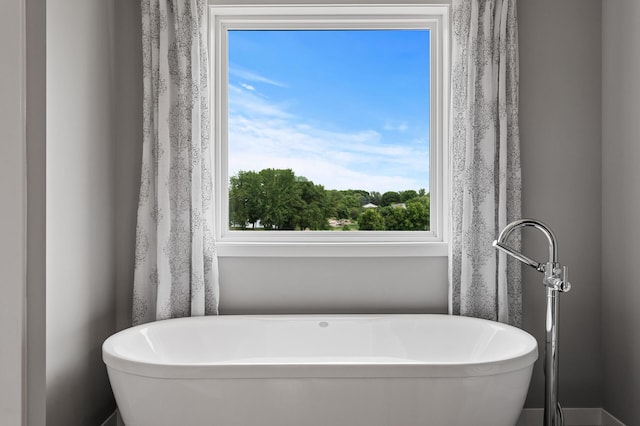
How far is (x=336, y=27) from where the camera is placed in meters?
2.77

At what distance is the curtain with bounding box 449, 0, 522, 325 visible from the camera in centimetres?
243

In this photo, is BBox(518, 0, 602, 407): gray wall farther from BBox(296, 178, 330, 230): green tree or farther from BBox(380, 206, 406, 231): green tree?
BBox(296, 178, 330, 230): green tree

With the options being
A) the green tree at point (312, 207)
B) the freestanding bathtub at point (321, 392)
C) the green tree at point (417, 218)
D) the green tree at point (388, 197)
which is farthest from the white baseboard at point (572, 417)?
the green tree at point (312, 207)

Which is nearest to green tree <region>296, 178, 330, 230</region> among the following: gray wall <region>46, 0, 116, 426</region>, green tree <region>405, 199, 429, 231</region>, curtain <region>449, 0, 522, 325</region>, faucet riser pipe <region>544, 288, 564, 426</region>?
green tree <region>405, 199, 429, 231</region>

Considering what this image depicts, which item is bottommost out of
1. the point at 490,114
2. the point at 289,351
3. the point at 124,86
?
the point at 289,351

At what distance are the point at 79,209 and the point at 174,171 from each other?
1.67 ft

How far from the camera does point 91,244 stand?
7.45ft

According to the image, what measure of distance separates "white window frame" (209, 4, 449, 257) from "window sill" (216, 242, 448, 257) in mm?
60

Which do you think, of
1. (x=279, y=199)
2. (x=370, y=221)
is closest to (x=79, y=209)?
(x=279, y=199)

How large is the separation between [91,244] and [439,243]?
1797mm

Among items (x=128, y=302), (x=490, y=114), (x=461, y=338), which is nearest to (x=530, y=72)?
(x=490, y=114)

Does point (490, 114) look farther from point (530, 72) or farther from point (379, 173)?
point (379, 173)

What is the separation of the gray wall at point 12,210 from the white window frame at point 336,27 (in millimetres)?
2252

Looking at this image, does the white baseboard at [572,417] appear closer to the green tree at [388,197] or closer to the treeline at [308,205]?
the treeline at [308,205]
